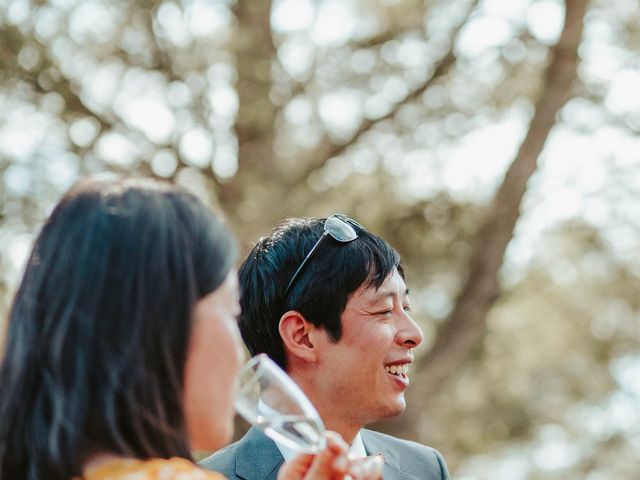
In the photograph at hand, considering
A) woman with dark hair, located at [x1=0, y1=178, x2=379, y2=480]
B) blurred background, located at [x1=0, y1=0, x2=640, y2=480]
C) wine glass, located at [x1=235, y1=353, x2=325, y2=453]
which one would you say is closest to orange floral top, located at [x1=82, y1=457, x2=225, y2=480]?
woman with dark hair, located at [x1=0, y1=178, x2=379, y2=480]

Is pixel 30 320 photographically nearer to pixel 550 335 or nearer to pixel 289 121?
pixel 289 121

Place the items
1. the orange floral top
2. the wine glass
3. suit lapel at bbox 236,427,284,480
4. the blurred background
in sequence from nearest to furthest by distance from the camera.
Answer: the orange floral top < the wine glass < suit lapel at bbox 236,427,284,480 < the blurred background

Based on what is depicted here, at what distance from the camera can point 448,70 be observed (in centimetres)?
1159

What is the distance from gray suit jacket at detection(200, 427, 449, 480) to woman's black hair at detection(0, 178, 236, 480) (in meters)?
Result: 1.88

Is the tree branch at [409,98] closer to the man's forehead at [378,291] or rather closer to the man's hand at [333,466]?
the man's forehead at [378,291]

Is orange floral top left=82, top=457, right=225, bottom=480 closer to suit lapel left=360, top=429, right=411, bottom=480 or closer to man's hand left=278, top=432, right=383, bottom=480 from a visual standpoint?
man's hand left=278, top=432, right=383, bottom=480

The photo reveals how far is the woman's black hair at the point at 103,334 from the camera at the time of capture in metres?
2.05

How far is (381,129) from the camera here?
465 inches

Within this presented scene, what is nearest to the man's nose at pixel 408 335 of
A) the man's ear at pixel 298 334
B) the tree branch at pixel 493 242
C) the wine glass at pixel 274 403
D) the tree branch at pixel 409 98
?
the man's ear at pixel 298 334

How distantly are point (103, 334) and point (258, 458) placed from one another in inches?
81.2

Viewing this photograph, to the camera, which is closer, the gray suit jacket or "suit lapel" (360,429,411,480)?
the gray suit jacket

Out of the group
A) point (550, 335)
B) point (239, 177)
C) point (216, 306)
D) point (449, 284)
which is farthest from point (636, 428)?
point (216, 306)

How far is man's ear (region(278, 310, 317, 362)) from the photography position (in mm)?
4109

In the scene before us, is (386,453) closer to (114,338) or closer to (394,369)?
(394,369)
